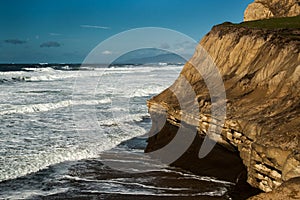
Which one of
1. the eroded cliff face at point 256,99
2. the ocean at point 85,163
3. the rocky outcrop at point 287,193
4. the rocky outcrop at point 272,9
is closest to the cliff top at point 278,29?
the eroded cliff face at point 256,99

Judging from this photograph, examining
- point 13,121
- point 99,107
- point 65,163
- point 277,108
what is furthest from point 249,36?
point 99,107

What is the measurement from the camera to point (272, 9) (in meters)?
30.2

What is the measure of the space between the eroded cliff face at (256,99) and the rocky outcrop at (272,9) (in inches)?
559

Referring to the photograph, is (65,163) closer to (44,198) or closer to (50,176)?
(50,176)

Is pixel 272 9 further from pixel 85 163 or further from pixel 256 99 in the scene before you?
pixel 85 163

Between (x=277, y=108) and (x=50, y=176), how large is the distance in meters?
7.68

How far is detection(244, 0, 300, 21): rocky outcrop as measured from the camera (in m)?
27.9

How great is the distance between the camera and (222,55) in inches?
584

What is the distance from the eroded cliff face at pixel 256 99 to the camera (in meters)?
7.86

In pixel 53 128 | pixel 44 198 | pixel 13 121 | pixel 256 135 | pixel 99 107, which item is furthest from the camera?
pixel 99 107

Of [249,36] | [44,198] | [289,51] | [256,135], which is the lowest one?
[44,198]

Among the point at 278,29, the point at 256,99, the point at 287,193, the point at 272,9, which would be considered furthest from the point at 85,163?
the point at 272,9

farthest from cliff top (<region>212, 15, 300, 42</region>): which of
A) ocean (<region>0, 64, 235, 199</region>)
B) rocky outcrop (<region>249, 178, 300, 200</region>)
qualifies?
rocky outcrop (<region>249, 178, 300, 200</region>)

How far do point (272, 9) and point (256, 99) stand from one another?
2232cm
